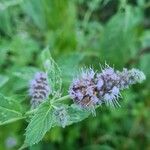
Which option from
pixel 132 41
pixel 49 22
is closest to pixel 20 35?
pixel 49 22

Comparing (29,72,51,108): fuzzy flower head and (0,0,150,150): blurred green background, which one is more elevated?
(0,0,150,150): blurred green background

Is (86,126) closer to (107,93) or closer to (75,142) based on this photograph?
(75,142)

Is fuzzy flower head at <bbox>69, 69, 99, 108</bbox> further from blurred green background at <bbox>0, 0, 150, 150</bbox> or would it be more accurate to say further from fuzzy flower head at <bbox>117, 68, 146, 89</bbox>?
blurred green background at <bbox>0, 0, 150, 150</bbox>

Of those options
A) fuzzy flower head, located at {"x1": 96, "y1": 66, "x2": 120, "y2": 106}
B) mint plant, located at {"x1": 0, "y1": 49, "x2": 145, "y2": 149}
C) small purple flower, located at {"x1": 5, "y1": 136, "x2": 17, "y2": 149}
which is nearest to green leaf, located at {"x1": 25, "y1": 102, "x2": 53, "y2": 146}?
mint plant, located at {"x1": 0, "y1": 49, "x2": 145, "y2": 149}

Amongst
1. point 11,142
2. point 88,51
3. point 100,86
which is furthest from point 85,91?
point 88,51

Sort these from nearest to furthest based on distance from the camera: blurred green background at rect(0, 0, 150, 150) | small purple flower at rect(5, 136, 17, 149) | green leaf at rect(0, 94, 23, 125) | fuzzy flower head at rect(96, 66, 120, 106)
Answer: fuzzy flower head at rect(96, 66, 120, 106) < green leaf at rect(0, 94, 23, 125) < small purple flower at rect(5, 136, 17, 149) < blurred green background at rect(0, 0, 150, 150)

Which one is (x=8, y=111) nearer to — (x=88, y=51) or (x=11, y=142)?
(x=11, y=142)

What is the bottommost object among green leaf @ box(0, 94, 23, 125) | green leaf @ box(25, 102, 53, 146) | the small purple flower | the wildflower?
green leaf @ box(25, 102, 53, 146)

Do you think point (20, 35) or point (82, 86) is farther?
point (20, 35)
